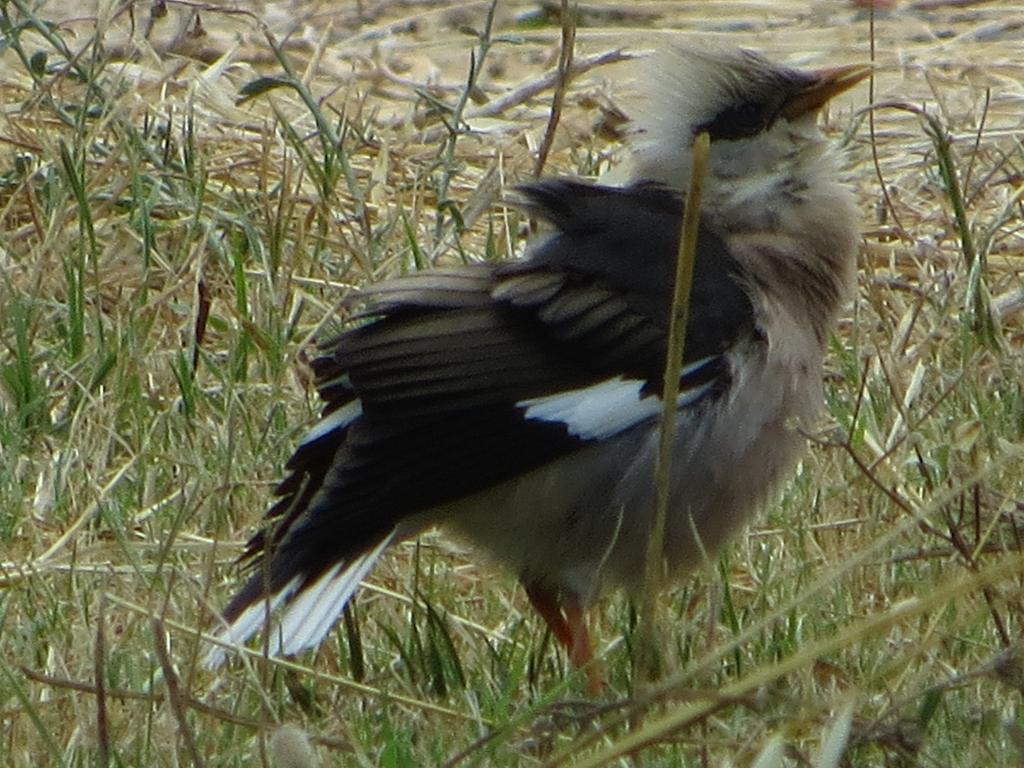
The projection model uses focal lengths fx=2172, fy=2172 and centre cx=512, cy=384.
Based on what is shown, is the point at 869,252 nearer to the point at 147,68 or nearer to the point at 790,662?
the point at 147,68

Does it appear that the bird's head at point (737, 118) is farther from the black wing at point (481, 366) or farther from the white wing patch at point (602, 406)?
the white wing patch at point (602, 406)

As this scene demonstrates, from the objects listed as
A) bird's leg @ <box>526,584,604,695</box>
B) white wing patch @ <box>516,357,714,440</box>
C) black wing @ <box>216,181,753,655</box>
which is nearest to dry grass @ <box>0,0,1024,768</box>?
bird's leg @ <box>526,584,604,695</box>

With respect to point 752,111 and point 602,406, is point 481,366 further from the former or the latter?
point 752,111

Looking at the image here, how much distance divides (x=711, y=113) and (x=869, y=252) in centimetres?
163

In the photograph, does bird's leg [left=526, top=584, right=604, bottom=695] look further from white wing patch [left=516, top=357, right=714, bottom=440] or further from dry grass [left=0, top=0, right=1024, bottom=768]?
white wing patch [left=516, top=357, right=714, bottom=440]

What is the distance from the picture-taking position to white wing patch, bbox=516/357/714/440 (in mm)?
3973

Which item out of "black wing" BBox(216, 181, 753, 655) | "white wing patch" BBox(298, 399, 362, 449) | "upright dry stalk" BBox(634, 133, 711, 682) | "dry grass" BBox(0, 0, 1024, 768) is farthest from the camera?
"white wing patch" BBox(298, 399, 362, 449)

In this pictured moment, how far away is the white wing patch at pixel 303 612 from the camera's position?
3.75 metres

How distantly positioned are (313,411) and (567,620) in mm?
1166

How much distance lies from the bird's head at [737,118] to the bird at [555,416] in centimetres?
38

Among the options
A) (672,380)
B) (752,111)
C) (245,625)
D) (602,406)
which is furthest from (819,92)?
(672,380)

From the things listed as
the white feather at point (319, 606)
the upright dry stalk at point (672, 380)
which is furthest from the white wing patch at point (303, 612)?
the upright dry stalk at point (672, 380)

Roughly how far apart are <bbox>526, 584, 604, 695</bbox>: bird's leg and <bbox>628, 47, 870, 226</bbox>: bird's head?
1.00 metres

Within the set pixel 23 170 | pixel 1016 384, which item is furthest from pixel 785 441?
pixel 23 170
